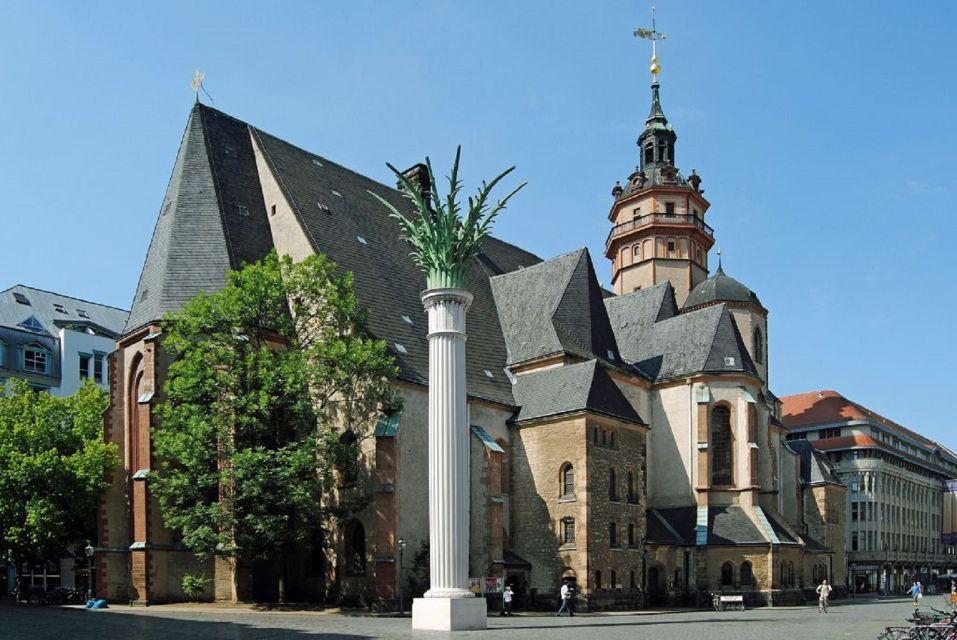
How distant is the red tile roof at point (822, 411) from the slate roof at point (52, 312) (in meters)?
59.0

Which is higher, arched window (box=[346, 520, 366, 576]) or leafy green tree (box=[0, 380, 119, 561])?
leafy green tree (box=[0, 380, 119, 561])

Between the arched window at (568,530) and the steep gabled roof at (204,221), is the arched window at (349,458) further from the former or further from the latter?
the arched window at (568,530)

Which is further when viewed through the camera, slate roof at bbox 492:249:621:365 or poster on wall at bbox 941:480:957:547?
poster on wall at bbox 941:480:957:547

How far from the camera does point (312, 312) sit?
3481 cm

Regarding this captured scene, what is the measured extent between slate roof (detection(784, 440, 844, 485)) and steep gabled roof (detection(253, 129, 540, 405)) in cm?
2418

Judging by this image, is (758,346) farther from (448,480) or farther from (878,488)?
(448,480)

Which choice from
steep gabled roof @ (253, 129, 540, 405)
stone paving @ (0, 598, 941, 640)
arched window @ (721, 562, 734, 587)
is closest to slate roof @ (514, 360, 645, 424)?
steep gabled roof @ (253, 129, 540, 405)

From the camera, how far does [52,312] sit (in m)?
59.6

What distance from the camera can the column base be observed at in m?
26.0

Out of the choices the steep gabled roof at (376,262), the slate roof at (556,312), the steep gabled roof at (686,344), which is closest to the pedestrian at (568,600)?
the steep gabled roof at (376,262)

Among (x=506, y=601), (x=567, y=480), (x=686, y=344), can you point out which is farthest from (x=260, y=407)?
Answer: (x=686, y=344)

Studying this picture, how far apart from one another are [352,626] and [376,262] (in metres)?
19.8

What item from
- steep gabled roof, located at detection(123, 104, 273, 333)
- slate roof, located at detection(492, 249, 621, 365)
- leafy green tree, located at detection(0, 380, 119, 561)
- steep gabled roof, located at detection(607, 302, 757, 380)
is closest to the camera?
leafy green tree, located at detection(0, 380, 119, 561)

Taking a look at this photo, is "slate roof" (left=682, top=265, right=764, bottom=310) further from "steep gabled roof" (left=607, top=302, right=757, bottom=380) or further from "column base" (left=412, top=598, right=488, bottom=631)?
"column base" (left=412, top=598, right=488, bottom=631)
